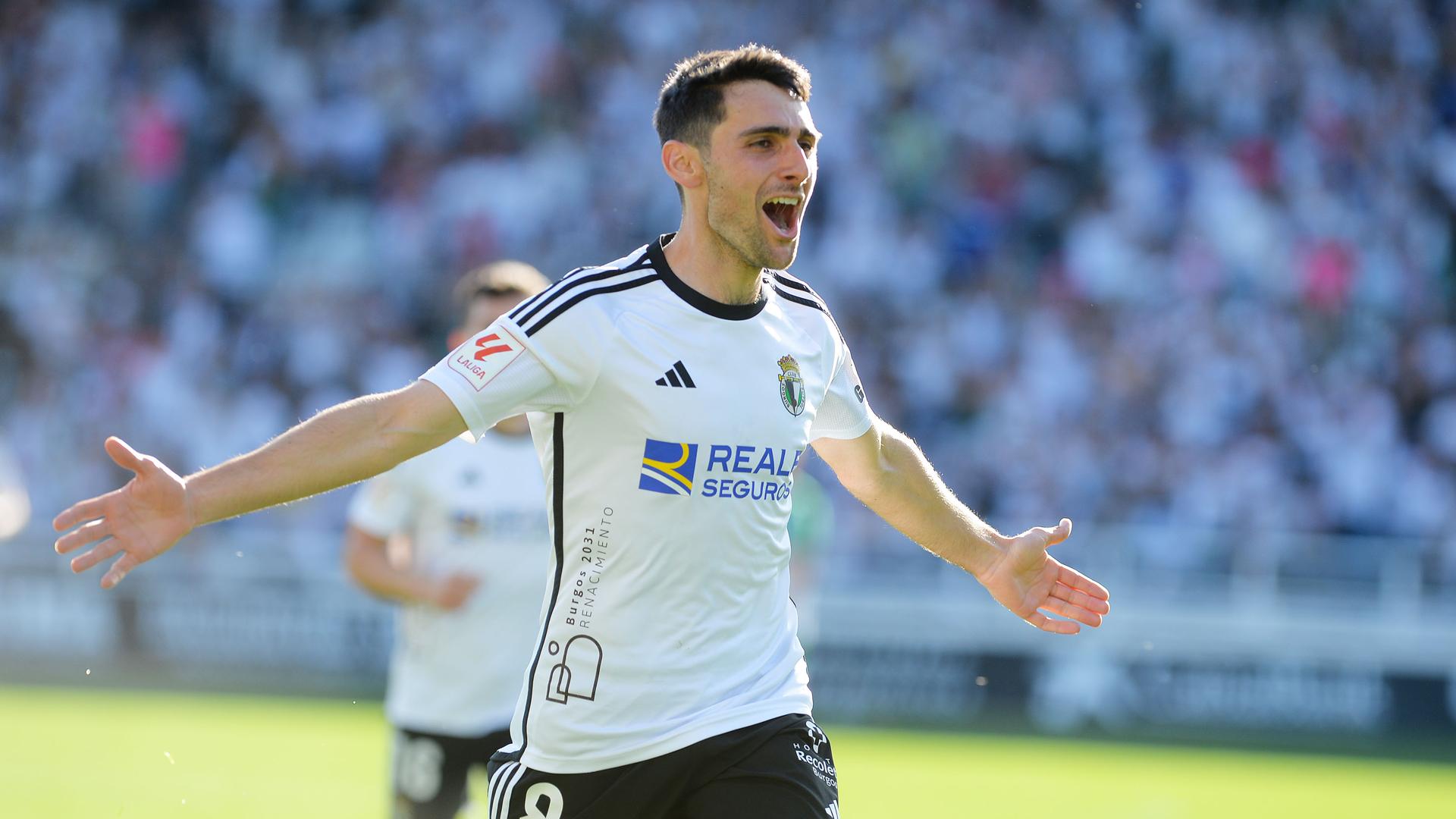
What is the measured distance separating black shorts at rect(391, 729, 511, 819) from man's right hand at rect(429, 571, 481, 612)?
50cm

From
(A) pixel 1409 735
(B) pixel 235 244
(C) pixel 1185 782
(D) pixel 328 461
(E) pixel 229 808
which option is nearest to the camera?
(D) pixel 328 461

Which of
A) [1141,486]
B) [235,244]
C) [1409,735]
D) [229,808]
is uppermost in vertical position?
[235,244]

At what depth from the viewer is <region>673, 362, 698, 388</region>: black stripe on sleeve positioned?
453 cm

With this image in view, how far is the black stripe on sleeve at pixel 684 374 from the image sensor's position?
14.9ft

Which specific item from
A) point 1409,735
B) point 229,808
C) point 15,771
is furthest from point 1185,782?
point 15,771

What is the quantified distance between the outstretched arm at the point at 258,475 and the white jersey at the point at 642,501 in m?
0.20

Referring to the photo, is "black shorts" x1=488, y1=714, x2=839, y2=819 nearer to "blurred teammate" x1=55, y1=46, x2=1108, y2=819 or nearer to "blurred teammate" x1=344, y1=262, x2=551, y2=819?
"blurred teammate" x1=55, y1=46, x2=1108, y2=819

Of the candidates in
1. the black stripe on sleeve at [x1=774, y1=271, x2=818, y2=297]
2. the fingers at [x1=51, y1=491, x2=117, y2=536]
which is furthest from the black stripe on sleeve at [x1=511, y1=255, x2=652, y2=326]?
the fingers at [x1=51, y1=491, x2=117, y2=536]

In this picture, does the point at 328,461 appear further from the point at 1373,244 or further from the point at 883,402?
the point at 1373,244

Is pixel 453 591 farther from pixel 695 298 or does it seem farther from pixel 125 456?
pixel 125 456

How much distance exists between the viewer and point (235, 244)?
2031 centimetres

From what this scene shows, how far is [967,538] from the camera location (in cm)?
529

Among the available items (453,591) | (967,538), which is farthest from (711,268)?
(453,591)

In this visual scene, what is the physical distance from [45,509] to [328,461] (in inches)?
576
